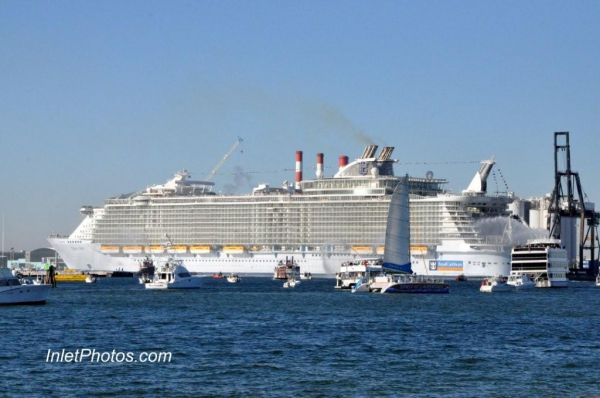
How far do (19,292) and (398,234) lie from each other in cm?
3577

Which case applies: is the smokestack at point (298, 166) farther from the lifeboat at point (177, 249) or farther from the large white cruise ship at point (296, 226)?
the lifeboat at point (177, 249)

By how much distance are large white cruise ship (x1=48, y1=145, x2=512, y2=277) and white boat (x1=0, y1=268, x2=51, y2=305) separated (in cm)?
8453

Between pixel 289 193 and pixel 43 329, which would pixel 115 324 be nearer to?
pixel 43 329

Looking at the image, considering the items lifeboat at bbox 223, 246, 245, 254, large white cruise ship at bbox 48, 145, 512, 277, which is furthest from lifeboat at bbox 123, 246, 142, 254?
lifeboat at bbox 223, 246, 245, 254

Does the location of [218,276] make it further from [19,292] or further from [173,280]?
[19,292]

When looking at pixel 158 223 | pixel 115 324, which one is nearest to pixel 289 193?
pixel 158 223

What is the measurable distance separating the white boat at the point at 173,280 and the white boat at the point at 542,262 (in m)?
39.5

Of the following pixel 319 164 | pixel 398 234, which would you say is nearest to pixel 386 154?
pixel 319 164

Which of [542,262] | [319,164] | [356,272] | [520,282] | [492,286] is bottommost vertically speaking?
[492,286]

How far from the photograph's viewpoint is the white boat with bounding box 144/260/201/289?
11594 centimetres

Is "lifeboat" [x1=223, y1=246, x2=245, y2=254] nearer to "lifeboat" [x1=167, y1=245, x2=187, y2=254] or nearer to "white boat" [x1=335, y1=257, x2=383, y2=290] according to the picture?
"lifeboat" [x1=167, y1=245, x2=187, y2=254]

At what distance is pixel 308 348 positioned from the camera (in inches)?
2064

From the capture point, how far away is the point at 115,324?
2566 inches

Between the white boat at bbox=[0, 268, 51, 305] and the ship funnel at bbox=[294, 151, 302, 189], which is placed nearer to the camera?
the white boat at bbox=[0, 268, 51, 305]
